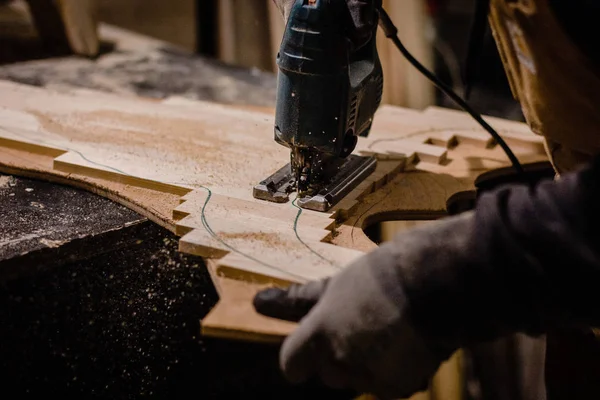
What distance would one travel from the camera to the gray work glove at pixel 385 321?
4.00 ft

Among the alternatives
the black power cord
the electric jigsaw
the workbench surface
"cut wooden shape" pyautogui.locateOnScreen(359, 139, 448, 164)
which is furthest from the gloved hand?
the workbench surface

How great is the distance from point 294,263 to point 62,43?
236 cm

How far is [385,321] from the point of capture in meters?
1.23

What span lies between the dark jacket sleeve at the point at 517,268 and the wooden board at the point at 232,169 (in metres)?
0.28

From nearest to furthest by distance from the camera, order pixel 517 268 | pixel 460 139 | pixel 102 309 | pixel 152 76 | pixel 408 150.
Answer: pixel 517 268
pixel 102 309
pixel 408 150
pixel 460 139
pixel 152 76

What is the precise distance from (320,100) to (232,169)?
434 mm

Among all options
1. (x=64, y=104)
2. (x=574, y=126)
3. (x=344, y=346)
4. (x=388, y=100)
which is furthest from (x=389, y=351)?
(x=388, y=100)

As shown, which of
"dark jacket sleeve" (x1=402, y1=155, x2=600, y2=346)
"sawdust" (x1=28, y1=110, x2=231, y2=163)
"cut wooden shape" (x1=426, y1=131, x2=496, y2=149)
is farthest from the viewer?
"cut wooden shape" (x1=426, y1=131, x2=496, y2=149)

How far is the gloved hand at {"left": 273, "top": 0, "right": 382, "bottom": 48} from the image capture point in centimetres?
159

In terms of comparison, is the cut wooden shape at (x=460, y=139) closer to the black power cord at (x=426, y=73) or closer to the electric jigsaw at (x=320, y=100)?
the black power cord at (x=426, y=73)

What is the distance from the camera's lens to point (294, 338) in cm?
127

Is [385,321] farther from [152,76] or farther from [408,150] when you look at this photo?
[152,76]

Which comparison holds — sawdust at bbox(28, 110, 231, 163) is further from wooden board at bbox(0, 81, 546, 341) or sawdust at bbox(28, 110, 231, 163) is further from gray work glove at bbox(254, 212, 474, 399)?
gray work glove at bbox(254, 212, 474, 399)

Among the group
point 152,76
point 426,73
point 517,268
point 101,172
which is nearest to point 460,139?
point 426,73
